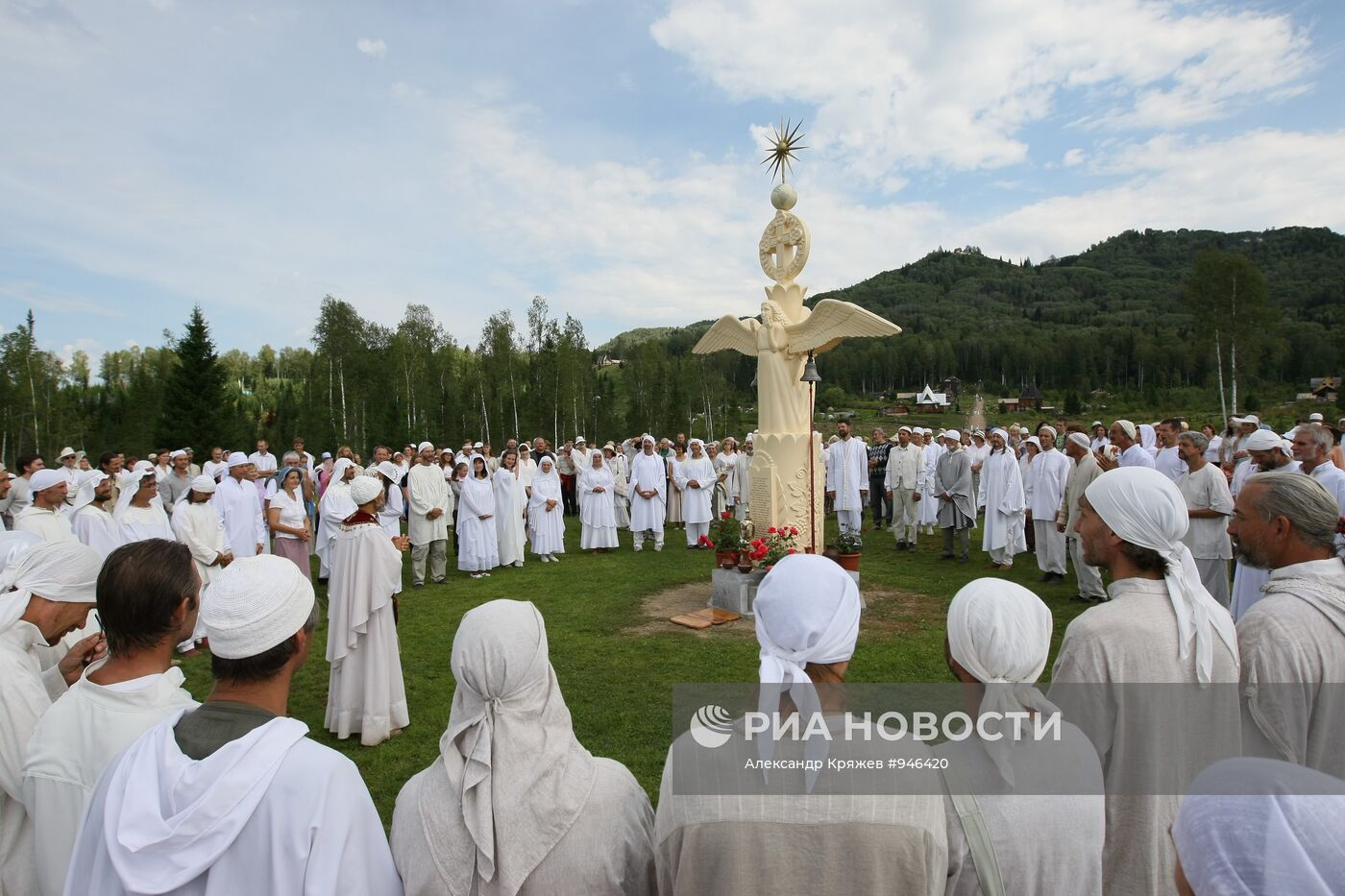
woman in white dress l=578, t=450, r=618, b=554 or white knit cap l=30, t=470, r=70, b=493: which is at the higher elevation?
white knit cap l=30, t=470, r=70, b=493

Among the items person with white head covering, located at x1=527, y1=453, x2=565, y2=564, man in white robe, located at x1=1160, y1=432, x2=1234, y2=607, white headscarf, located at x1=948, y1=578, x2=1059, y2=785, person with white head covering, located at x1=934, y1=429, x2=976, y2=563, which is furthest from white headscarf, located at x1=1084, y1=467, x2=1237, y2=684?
person with white head covering, located at x1=527, y1=453, x2=565, y2=564

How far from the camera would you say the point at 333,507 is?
7168 millimetres

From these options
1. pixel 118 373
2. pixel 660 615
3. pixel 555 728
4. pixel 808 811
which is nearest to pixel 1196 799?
pixel 808 811

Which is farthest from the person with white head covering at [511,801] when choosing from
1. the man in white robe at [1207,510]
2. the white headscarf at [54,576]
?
the man in white robe at [1207,510]

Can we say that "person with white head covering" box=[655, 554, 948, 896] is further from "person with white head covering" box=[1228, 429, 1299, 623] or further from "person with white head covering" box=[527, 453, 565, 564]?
"person with white head covering" box=[527, 453, 565, 564]

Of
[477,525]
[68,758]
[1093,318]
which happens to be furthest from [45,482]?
[1093,318]

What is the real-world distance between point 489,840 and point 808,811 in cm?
73

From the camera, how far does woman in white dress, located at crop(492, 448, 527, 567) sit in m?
11.7

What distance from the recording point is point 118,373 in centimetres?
6188

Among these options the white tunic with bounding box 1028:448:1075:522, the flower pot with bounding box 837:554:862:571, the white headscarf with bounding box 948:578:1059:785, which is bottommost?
the flower pot with bounding box 837:554:862:571

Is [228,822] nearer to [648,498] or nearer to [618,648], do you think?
[618,648]

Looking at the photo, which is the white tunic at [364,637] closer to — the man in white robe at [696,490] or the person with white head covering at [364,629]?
the person with white head covering at [364,629]

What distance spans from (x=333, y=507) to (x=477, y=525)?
4.01 metres

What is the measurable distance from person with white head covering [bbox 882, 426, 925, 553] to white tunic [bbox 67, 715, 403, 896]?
12111 millimetres
